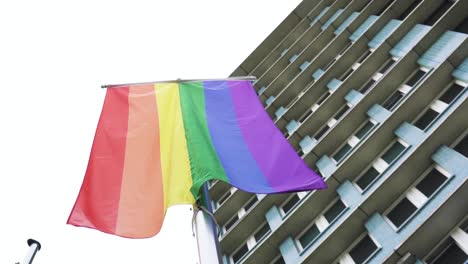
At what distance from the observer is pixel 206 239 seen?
6.18m

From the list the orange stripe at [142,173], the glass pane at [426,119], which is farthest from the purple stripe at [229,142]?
the glass pane at [426,119]

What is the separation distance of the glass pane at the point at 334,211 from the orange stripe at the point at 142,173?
833cm

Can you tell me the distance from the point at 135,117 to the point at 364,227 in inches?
299

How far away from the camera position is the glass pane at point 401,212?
12283mm

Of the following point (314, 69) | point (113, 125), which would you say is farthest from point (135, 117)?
point (314, 69)

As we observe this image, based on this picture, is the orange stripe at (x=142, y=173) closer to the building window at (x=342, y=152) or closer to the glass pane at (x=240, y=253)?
the building window at (x=342, y=152)

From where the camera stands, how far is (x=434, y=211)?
1024 centimetres

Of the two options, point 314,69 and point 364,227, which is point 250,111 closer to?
point 364,227

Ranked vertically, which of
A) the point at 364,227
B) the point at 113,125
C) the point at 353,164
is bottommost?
the point at 113,125

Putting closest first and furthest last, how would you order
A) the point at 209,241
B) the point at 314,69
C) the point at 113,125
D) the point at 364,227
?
the point at 209,241
the point at 113,125
the point at 364,227
the point at 314,69

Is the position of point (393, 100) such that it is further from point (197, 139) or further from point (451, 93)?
point (197, 139)

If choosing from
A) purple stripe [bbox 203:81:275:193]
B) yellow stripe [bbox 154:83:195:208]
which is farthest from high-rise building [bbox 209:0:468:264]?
yellow stripe [bbox 154:83:195:208]

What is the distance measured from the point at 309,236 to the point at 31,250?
9797mm

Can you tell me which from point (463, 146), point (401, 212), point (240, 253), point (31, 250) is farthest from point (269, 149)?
point (240, 253)
